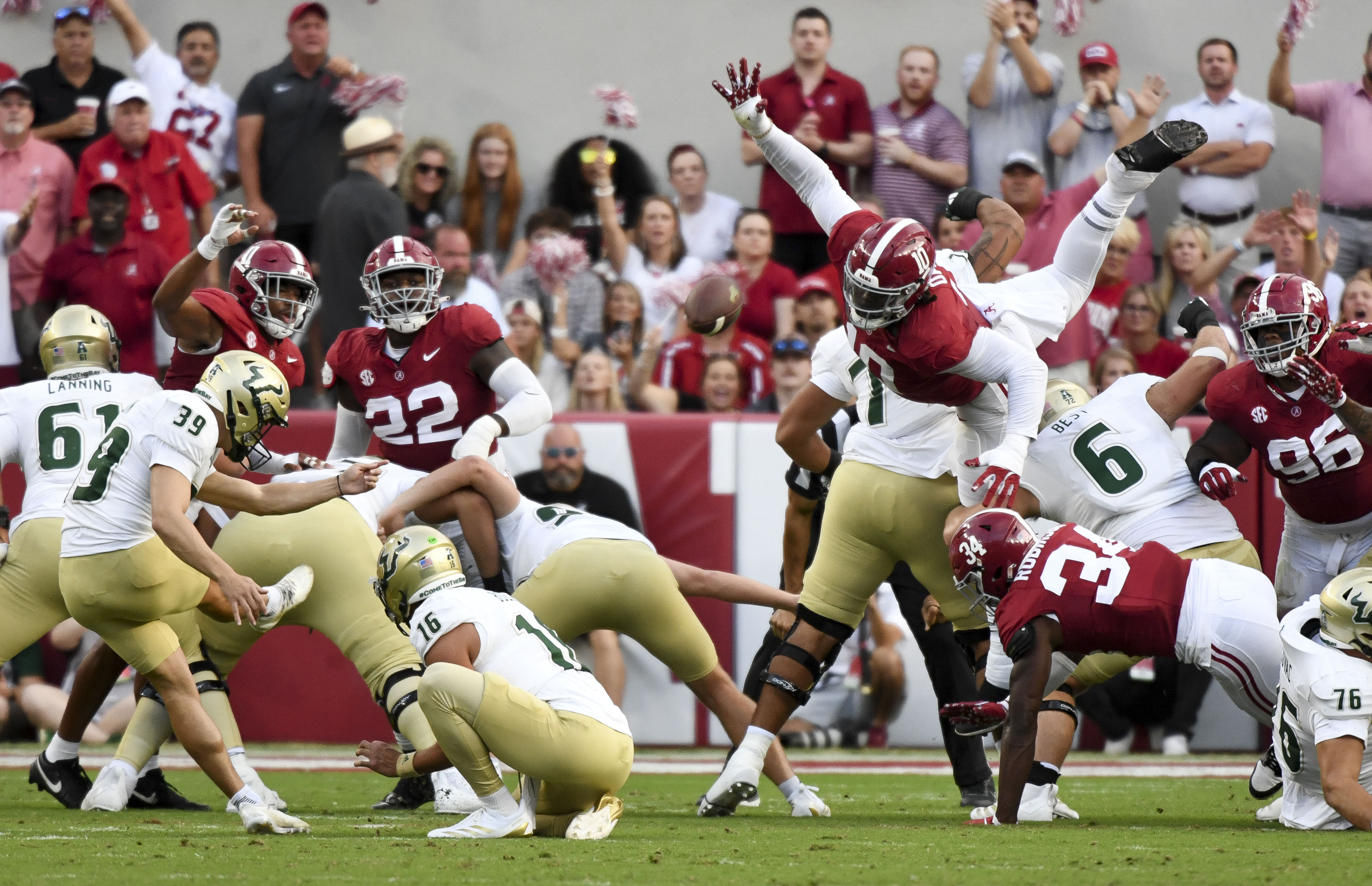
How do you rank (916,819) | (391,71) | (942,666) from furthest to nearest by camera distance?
(391,71)
(942,666)
(916,819)

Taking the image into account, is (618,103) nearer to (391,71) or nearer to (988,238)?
(391,71)

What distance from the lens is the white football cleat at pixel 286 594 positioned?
5.33 meters

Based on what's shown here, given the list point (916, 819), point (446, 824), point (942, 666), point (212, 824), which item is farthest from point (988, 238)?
point (212, 824)

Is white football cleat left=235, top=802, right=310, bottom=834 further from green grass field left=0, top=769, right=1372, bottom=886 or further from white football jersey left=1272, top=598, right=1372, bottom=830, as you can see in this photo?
white football jersey left=1272, top=598, right=1372, bottom=830

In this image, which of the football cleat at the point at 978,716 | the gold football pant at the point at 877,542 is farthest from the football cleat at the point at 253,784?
the football cleat at the point at 978,716

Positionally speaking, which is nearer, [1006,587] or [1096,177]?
[1006,587]

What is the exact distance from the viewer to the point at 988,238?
6.13m

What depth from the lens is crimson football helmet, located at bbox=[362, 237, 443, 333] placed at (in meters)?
6.27

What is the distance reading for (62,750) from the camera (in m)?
6.01

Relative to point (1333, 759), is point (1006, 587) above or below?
above

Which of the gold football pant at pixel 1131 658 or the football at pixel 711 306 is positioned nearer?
the gold football pant at pixel 1131 658

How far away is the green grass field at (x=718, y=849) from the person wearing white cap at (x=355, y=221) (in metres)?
3.35

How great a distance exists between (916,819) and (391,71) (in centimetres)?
742

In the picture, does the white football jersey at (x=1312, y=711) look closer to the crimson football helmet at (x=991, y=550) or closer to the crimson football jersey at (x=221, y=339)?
the crimson football helmet at (x=991, y=550)
